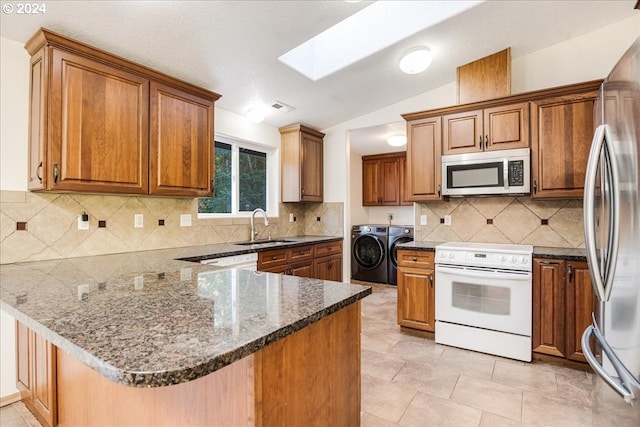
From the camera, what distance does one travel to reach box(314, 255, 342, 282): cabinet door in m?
3.89

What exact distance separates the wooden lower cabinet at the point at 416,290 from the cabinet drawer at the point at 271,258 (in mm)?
1175

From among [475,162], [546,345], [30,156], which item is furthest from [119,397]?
[475,162]

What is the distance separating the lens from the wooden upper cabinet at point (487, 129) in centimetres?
290

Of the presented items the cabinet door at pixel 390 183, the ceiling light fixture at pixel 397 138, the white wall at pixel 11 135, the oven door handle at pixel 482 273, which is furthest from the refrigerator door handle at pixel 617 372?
the cabinet door at pixel 390 183

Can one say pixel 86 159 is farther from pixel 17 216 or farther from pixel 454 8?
pixel 454 8

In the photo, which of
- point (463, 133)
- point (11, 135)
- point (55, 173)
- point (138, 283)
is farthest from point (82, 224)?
point (463, 133)

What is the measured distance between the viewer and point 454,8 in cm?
254

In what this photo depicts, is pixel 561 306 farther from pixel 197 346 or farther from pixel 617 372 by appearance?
pixel 197 346

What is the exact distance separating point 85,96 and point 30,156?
0.53 meters

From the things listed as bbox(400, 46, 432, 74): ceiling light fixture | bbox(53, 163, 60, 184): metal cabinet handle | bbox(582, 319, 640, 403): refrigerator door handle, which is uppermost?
bbox(400, 46, 432, 74): ceiling light fixture

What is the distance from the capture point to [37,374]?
1.71 m

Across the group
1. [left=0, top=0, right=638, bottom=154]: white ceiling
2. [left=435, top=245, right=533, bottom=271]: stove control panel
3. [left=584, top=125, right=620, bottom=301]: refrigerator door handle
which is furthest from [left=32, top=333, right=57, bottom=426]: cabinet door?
[left=435, top=245, right=533, bottom=271]: stove control panel

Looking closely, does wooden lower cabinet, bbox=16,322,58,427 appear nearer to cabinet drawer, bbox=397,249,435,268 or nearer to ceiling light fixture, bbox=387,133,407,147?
cabinet drawer, bbox=397,249,435,268

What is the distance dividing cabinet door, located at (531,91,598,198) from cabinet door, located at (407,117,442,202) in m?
0.81
